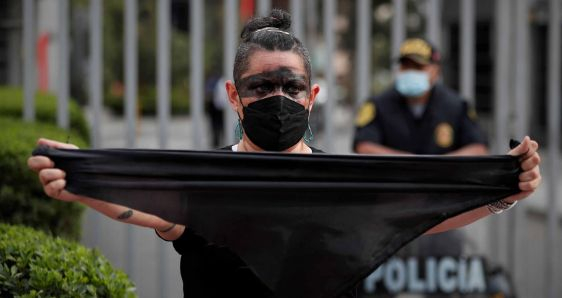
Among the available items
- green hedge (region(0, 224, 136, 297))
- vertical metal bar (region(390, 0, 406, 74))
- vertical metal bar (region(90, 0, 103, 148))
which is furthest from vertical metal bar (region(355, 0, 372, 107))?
green hedge (region(0, 224, 136, 297))

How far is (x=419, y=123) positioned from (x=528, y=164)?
336cm

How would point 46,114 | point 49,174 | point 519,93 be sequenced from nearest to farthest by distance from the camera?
point 49,174 < point 519,93 < point 46,114

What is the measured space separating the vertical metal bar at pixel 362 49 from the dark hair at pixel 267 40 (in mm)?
3631

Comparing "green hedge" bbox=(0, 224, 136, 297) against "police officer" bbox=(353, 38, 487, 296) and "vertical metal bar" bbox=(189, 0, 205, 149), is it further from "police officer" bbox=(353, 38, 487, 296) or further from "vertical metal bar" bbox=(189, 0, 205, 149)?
"vertical metal bar" bbox=(189, 0, 205, 149)

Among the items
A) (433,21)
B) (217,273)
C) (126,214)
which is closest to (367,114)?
(433,21)

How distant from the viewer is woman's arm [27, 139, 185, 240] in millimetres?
2314

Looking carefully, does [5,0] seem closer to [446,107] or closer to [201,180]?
[446,107]

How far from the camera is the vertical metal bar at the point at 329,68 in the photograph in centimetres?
635

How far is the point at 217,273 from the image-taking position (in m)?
2.54

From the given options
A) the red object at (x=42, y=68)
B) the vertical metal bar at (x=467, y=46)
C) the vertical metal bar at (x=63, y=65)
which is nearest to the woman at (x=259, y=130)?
the vertical metal bar at (x=63, y=65)

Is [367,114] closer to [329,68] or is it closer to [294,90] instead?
[329,68]

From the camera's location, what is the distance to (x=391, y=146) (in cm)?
591

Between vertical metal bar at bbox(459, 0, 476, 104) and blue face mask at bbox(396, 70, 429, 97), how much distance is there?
690mm

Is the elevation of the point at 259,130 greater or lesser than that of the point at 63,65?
lesser
